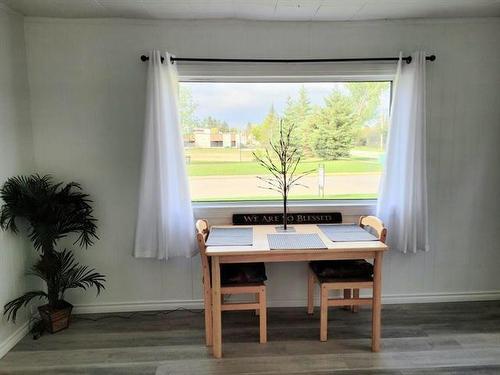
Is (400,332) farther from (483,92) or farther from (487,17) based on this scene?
(487,17)

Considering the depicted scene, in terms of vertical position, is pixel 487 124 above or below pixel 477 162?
above

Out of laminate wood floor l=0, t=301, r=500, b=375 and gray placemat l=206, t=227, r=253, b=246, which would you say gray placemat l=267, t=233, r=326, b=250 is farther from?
laminate wood floor l=0, t=301, r=500, b=375

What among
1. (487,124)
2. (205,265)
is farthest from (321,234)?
(487,124)

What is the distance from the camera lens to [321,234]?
253 centimetres

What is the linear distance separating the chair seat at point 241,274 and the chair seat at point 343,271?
0.42 meters

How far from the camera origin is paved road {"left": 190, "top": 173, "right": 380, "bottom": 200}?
293 centimetres

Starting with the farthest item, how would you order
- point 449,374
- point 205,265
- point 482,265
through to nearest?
point 482,265 < point 205,265 < point 449,374

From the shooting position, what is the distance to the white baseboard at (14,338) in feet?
7.54

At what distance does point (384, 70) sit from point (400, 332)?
2.00m

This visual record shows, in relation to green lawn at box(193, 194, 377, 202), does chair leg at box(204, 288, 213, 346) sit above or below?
below

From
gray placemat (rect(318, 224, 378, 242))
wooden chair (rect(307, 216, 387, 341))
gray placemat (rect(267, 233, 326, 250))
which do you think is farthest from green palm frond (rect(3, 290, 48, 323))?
gray placemat (rect(318, 224, 378, 242))

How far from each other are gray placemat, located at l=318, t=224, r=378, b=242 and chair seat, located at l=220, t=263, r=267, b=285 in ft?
1.83

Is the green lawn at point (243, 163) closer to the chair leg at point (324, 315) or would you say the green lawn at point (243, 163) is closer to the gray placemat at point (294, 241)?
the gray placemat at point (294, 241)

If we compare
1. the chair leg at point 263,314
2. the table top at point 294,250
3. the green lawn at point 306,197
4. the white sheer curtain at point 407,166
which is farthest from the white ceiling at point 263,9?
the chair leg at point 263,314
